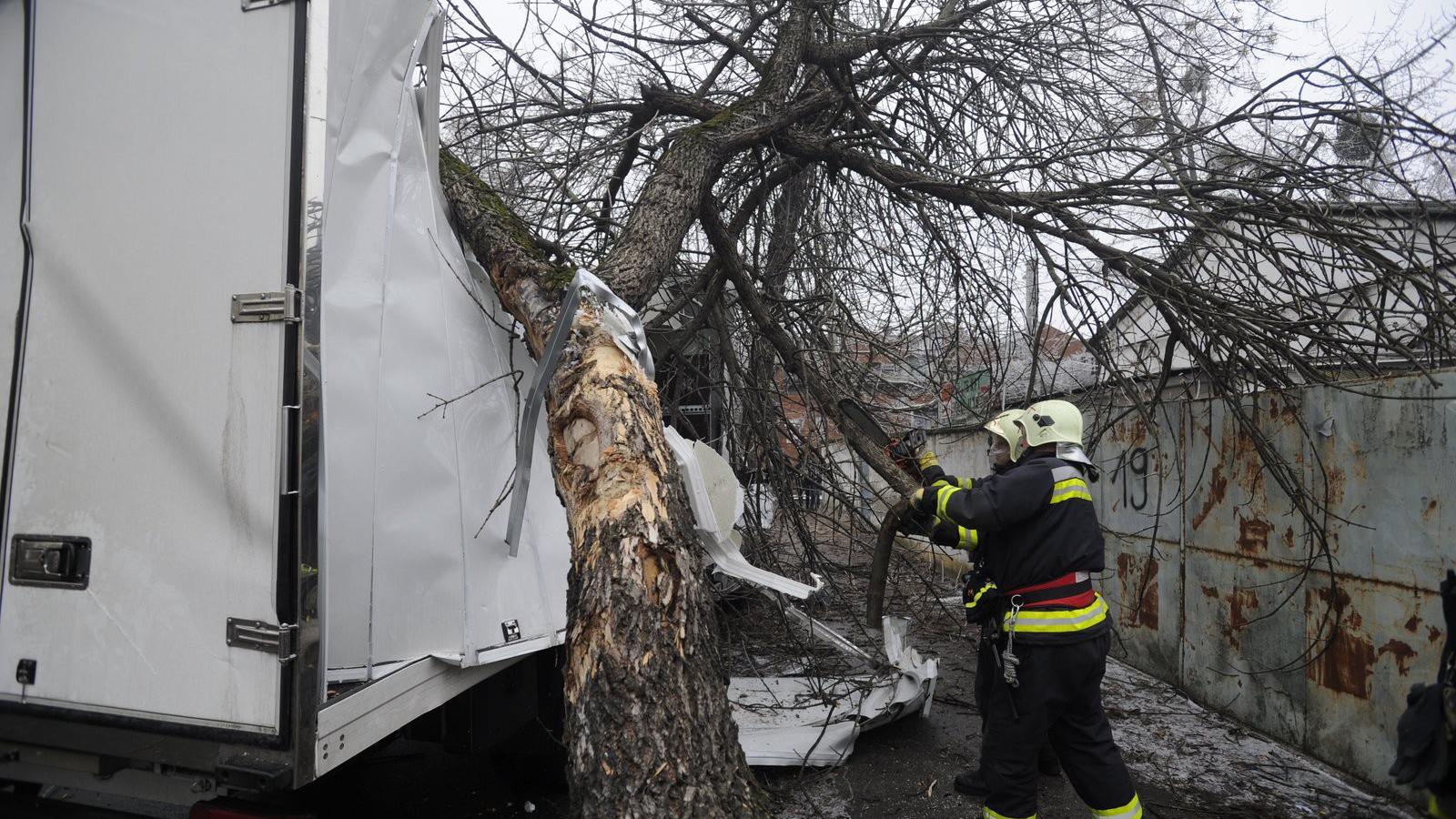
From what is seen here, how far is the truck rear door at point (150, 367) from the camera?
177cm

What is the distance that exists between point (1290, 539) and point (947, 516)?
6.62 feet

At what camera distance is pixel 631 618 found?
200 cm

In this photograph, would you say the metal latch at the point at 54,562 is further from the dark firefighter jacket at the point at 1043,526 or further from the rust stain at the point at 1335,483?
the rust stain at the point at 1335,483

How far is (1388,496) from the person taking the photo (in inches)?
135

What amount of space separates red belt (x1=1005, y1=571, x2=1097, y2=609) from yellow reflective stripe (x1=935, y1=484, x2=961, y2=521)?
16.3 inches

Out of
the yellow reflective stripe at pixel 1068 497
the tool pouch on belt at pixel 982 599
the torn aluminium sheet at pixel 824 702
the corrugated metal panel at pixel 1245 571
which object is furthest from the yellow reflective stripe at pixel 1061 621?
the corrugated metal panel at pixel 1245 571

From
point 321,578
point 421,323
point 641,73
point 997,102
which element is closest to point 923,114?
point 997,102

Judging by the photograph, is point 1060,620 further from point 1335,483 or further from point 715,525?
point 1335,483

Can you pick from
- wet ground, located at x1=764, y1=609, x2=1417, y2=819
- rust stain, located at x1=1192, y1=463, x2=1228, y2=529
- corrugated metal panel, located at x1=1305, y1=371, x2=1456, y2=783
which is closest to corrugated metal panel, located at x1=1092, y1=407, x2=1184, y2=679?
rust stain, located at x1=1192, y1=463, x2=1228, y2=529

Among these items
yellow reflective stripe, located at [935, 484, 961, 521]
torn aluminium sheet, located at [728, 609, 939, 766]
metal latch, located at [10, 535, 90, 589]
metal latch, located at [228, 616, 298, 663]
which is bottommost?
torn aluminium sheet, located at [728, 609, 939, 766]

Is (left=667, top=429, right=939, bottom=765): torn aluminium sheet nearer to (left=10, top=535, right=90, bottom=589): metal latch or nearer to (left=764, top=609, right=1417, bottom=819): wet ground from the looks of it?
(left=764, top=609, right=1417, bottom=819): wet ground

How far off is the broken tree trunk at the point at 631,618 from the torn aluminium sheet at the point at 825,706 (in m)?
1.71

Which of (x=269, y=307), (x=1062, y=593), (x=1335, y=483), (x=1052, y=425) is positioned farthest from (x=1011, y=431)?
(x=269, y=307)

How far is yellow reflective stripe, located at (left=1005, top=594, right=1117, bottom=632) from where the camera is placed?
2932 millimetres
